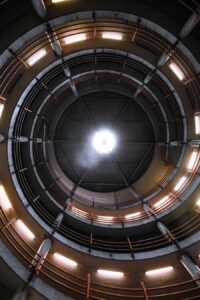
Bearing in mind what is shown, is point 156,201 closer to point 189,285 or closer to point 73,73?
point 189,285

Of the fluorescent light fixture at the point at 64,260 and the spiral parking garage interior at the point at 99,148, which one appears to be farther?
the fluorescent light fixture at the point at 64,260

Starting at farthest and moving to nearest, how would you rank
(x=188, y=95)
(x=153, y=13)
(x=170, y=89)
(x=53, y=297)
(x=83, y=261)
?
(x=170, y=89) → (x=188, y=95) → (x=83, y=261) → (x=153, y=13) → (x=53, y=297)

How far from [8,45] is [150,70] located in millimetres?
7446

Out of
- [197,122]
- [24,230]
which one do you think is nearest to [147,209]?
[197,122]

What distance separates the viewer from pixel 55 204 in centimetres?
1209

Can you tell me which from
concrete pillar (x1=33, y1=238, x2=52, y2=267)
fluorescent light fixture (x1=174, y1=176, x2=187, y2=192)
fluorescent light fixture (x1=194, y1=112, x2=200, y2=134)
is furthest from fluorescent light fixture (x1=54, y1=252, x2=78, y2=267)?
fluorescent light fixture (x1=194, y1=112, x2=200, y2=134)

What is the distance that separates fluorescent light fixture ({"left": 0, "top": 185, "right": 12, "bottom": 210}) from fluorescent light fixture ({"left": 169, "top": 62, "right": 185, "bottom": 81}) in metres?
10.8

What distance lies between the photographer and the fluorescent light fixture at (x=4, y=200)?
10734 millimetres

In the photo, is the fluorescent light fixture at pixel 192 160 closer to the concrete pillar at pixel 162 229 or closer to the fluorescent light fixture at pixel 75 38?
the concrete pillar at pixel 162 229

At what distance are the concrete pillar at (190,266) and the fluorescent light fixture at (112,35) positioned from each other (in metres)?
11.1

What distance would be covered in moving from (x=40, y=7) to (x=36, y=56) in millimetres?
3177

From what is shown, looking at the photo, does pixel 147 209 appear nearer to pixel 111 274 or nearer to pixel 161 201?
pixel 161 201

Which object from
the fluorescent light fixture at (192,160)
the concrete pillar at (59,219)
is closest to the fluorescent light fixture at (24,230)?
the concrete pillar at (59,219)

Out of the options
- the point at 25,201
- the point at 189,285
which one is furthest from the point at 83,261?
the point at 189,285
